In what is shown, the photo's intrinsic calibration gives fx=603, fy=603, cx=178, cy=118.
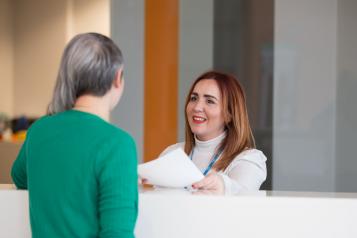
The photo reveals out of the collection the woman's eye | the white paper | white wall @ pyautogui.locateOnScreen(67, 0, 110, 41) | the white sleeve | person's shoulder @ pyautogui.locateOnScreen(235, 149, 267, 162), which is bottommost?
the white sleeve

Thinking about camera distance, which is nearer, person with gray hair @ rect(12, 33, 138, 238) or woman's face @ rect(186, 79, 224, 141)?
person with gray hair @ rect(12, 33, 138, 238)

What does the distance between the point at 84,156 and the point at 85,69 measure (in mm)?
206

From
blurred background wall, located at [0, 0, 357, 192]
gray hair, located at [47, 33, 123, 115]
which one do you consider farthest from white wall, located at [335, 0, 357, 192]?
gray hair, located at [47, 33, 123, 115]

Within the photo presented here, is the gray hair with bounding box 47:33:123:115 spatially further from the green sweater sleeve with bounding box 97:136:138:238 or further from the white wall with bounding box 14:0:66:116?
the white wall with bounding box 14:0:66:116

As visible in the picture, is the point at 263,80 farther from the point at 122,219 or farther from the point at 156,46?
the point at 122,219

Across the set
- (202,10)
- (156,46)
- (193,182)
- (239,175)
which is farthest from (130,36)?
(193,182)

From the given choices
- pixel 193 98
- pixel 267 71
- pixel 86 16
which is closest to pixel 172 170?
pixel 193 98

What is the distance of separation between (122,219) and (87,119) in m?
0.25

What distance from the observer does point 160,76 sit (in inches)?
173

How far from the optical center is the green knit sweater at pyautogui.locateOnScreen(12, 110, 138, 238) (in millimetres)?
1366

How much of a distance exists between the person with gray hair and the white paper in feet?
0.94

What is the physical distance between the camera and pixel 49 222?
1.44 m

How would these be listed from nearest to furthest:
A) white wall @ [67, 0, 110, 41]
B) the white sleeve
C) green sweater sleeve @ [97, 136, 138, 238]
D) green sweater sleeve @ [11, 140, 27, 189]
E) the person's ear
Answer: green sweater sleeve @ [97, 136, 138, 238], the person's ear, green sweater sleeve @ [11, 140, 27, 189], the white sleeve, white wall @ [67, 0, 110, 41]

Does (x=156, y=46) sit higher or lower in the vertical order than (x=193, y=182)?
higher
